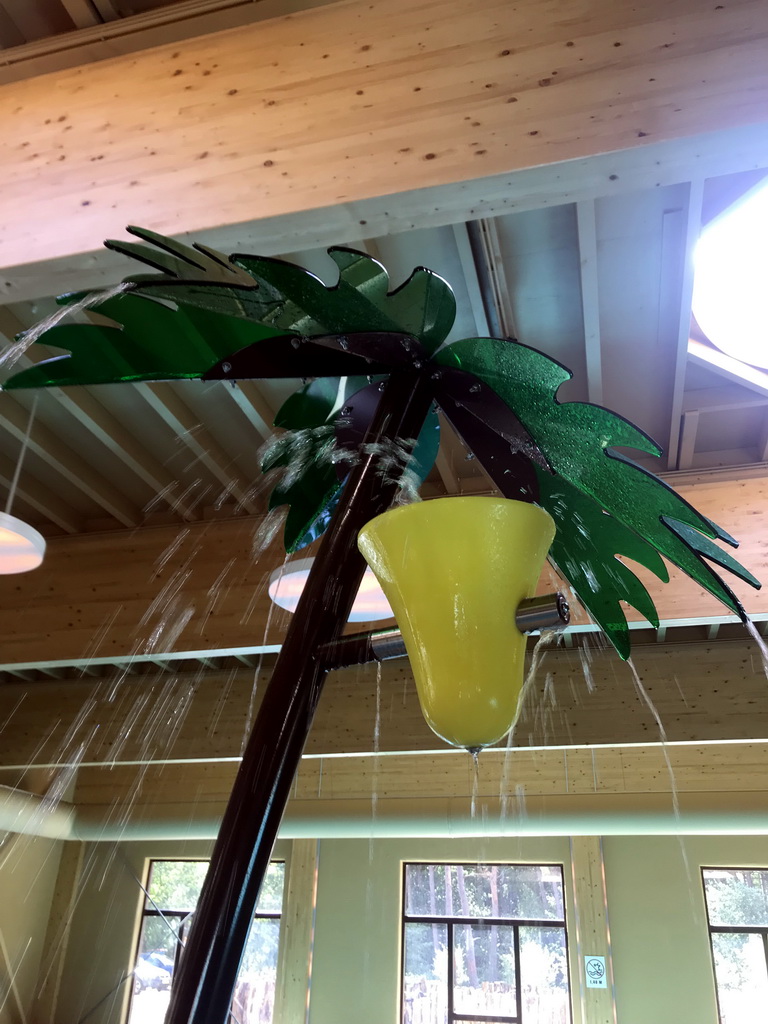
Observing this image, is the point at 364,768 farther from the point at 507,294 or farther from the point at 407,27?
the point at 407,27

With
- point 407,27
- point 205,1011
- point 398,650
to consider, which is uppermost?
point 407,27


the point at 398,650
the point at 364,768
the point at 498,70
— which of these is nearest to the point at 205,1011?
the point at 398,650

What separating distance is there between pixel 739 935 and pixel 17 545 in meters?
7.46

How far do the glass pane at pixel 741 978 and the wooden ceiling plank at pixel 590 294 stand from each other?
244 inches

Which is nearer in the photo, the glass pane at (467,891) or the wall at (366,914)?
the wall at (366,914)

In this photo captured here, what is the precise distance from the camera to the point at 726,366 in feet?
11.2

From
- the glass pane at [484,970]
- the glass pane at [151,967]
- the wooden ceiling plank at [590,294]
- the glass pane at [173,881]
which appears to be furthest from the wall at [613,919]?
the wooden ceiling plank at [590,294]

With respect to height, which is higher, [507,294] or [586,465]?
[507,294]

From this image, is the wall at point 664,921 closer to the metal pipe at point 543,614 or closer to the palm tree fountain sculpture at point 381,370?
the palm tree fountain sculpture at point 381,370

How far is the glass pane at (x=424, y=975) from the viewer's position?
757 centimetres

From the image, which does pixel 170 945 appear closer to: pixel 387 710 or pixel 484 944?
pixel 484 944

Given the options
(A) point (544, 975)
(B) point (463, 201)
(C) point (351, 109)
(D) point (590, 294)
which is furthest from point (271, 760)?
(A) point (544, 975)

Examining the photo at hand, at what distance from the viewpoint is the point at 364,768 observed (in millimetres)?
7828

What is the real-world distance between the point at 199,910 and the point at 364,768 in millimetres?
7598
